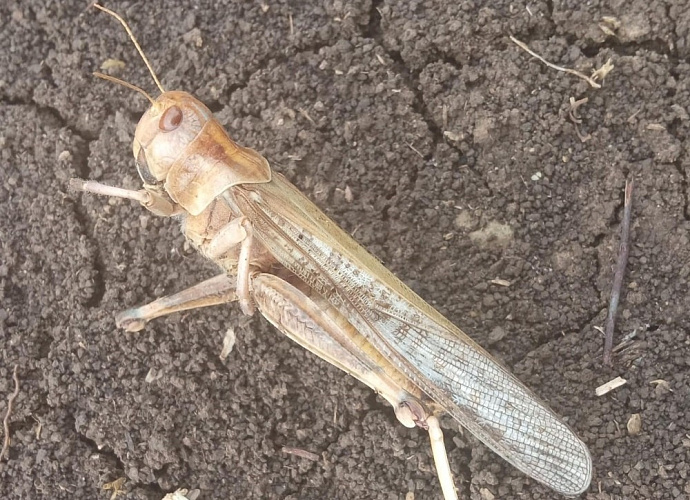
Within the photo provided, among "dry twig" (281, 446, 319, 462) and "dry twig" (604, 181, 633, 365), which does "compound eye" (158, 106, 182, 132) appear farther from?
"dry twig" (604, 181, 633, 365)

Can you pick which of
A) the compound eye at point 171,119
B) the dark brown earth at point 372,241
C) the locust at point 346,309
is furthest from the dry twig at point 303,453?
the compound eye at point 171,119

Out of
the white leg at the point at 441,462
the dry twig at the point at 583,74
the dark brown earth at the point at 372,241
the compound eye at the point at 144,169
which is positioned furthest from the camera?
the dry twig at the point at 583,74

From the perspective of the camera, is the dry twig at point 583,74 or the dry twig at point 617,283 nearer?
the dry twig at point 617,283

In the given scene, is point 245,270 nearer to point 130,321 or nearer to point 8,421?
point 130,321

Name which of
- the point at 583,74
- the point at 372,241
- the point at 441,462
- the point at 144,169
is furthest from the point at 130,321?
the point at 583,74

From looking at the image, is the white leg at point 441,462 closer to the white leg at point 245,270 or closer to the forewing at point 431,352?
the forewing at point 431,352

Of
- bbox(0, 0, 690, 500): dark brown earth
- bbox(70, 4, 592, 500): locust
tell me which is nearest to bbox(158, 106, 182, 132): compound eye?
bbox(70, 4, 592, 500): locust

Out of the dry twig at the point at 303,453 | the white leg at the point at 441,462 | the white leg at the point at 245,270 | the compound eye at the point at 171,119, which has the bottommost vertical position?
the dry twig at the point at 303,453
